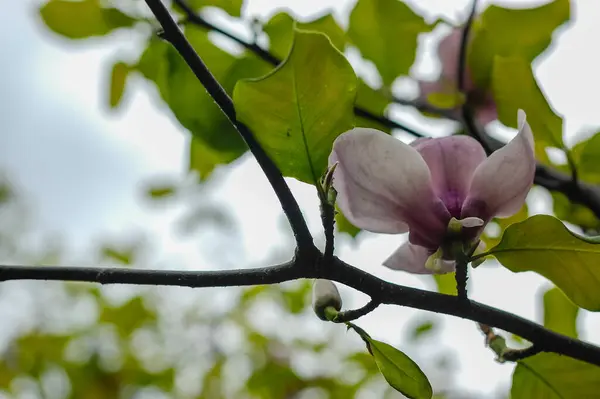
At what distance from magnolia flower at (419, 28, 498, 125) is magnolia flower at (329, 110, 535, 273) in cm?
32

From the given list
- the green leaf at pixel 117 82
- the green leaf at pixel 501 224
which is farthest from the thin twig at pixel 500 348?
the green leaf at pixel 117 82

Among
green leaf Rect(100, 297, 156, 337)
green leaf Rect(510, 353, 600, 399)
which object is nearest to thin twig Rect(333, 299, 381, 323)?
green leaf Rect(510, 353, 600, 399)

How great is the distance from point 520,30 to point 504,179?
35 centimetres

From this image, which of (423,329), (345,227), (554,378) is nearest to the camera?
(554,378)

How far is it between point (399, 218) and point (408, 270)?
45mm

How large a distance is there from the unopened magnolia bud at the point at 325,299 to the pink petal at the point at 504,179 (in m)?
0.08

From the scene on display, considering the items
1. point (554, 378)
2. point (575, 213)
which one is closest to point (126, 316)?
point (575, 213)

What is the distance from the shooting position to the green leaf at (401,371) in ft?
1.21

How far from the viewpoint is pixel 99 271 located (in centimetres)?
32

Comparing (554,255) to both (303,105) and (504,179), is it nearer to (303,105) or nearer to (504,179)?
(504,179)

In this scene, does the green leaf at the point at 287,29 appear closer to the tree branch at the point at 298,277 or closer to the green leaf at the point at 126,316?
the tree branch at the point at 298,277

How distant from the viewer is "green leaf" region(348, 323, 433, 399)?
14.5 inches

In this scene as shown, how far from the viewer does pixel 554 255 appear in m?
0.38

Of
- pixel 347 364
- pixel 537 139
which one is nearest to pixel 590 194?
pixel 537 139
